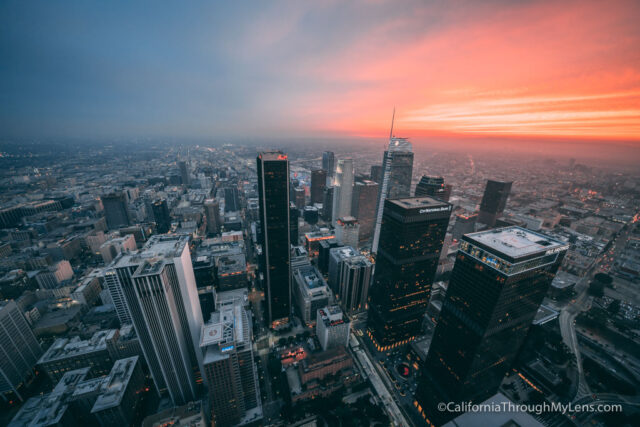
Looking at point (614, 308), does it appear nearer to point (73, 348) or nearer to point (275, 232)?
point (275, 232)

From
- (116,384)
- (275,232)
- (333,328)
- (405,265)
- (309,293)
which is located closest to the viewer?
(116,384)

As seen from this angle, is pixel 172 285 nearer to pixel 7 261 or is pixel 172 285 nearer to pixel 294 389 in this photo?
pixel 294 389

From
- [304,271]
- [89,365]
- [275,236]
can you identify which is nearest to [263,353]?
[304,271]

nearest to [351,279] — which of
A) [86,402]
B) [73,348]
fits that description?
[86,402]

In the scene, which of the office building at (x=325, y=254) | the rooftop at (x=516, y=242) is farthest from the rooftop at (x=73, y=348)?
the rooftop at (x=516, y=242)

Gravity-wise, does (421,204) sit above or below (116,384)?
above

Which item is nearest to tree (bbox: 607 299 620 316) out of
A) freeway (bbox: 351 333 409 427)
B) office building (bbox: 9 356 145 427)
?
freeway (bbox: 351 333 409 427)

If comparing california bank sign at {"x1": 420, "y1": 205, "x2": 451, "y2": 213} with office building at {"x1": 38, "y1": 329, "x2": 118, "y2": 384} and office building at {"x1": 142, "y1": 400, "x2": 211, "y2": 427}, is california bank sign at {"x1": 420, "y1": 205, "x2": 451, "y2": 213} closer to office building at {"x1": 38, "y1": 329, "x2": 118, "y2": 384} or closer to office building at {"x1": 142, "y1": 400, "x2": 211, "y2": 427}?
office building at {"x1": 142, "y1": 400, "x2": 211, "y2": 427}
